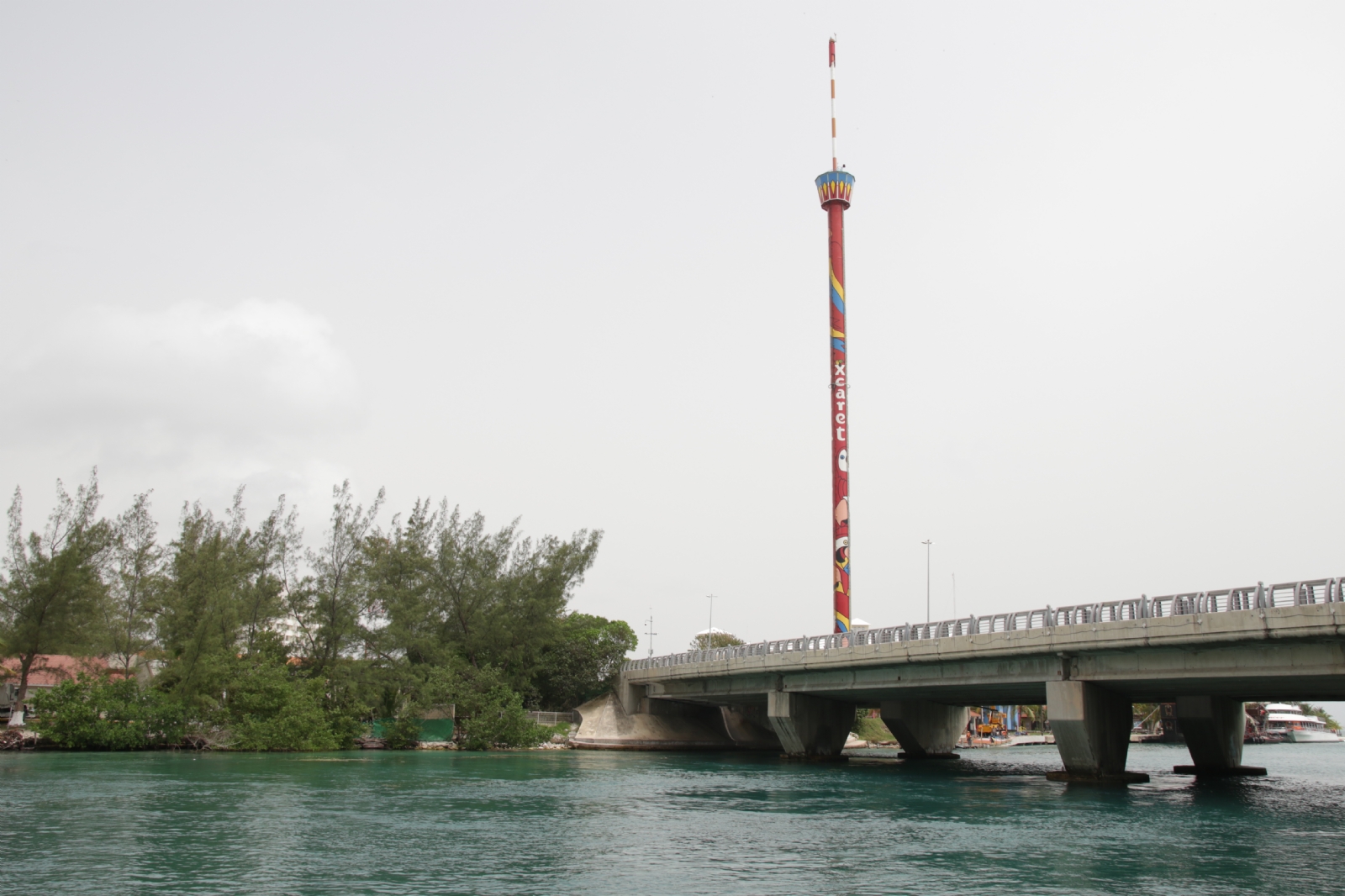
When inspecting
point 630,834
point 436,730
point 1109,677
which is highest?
point 1109,677

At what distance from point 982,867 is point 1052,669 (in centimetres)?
2614

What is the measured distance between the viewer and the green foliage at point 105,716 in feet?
225

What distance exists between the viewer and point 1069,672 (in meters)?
50.9

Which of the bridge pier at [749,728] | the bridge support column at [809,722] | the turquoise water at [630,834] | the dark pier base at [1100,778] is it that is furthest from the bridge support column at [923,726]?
the bridge pier at [749,728]

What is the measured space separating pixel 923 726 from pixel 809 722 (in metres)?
10.1

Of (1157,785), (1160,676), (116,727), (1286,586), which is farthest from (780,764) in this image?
(116,727)

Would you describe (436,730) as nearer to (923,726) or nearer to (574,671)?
(574,671)

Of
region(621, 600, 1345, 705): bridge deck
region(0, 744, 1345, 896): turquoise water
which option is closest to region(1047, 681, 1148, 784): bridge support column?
region(621, 600, 1345, 705): bridge deck

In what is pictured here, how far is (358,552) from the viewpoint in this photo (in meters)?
92.4

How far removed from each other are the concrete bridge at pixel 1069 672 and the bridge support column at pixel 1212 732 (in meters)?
0.10

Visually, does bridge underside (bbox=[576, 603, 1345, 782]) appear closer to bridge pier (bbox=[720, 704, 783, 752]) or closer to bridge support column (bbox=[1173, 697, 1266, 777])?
bridge support column (bbox=[1173, 697, 1266, 777])

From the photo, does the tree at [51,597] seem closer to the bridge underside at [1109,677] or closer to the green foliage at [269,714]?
the green foliage at [269,714]

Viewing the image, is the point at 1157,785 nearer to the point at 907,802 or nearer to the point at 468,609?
the point at 907,802

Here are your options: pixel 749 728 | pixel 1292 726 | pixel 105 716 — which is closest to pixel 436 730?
pixel 105 716
